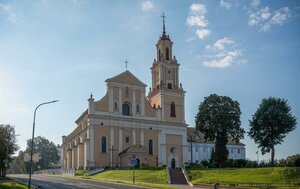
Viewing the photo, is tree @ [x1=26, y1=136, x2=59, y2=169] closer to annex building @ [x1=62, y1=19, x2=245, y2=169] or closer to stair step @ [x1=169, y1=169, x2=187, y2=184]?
annex building @ [x1=62, y1=19, x2=245, y2=169]

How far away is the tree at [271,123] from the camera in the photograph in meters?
56.6

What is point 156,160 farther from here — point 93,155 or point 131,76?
point 131,76

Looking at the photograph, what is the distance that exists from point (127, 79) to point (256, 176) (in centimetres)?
3917

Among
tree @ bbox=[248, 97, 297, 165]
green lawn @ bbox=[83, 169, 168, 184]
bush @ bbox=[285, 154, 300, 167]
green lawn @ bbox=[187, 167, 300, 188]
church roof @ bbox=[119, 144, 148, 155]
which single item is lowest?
green lawn @ bbox=[83, 169, 168, 184]

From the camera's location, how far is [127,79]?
70.0m

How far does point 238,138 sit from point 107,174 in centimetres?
2162

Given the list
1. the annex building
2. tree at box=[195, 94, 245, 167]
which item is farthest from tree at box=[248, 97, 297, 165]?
the annex building

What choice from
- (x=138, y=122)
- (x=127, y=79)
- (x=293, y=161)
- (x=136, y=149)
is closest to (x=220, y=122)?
Result: (x=293, y=161)

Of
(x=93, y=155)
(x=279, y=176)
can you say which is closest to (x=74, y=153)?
(x=93, y=155)

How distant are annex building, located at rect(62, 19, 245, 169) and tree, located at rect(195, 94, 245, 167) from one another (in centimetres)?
1198

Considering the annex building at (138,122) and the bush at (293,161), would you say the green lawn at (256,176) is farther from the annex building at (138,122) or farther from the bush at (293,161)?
the annex building at (138,122)

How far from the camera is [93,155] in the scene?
208 ft

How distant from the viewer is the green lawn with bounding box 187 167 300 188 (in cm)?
3281

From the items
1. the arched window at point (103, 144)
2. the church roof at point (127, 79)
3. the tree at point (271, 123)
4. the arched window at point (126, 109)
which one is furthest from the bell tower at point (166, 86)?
the tree at point (271, 123)
